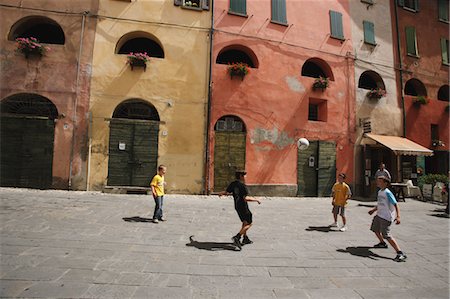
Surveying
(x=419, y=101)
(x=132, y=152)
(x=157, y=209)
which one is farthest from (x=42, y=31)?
(x=419, y=101)

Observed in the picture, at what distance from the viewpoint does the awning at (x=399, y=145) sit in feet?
45.3

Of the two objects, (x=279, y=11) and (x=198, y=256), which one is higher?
(x=279, y=11)

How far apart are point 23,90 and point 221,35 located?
9.11 meters

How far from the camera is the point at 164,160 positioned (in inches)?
472

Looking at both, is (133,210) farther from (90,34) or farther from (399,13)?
(399,13)

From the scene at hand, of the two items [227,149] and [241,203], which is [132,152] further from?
[241,203]

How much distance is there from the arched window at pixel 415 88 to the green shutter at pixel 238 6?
39.1 ft

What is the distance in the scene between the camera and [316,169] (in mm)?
13812

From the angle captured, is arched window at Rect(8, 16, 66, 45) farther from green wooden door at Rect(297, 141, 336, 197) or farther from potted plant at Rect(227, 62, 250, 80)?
green wooden door at Rect(297, 141, 336, 197)

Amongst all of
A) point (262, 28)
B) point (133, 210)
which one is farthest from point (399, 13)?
point (133, 210)

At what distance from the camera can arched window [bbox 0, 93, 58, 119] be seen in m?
11.3

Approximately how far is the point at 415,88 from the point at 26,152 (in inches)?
881

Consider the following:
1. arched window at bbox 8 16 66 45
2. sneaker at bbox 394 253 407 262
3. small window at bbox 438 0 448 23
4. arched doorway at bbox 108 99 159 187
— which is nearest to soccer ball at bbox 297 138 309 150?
arched doorway at bbox 108 99 159 187

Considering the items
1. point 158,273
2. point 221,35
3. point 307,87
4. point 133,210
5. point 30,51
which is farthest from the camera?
point 307,87
